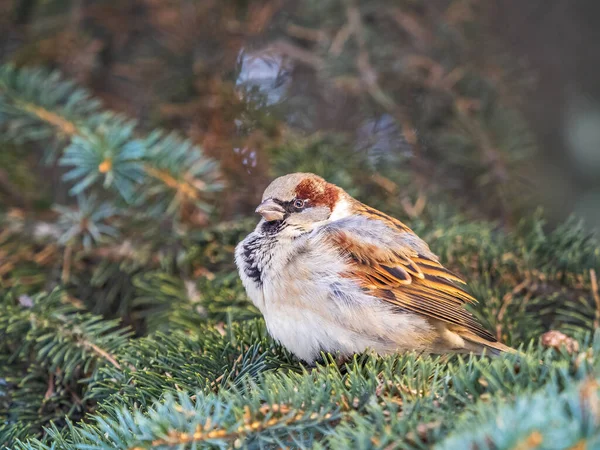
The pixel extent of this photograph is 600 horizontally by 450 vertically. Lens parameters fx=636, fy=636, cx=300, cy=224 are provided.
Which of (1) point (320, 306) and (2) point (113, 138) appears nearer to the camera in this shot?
(1) point (320, 306)

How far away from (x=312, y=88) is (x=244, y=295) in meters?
1.50

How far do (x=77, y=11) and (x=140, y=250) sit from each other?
141 centimetres

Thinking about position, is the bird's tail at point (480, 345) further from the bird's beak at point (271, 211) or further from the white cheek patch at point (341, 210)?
the bird's beak at point (271, 211)

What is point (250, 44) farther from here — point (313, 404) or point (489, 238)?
point (313, 404)

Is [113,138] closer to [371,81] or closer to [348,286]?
[348,286]

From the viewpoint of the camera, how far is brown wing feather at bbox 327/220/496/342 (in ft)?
6.43

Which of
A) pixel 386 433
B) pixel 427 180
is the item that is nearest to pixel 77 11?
pixel 427 180

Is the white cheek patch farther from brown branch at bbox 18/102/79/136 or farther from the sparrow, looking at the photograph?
brown branch at bbox 18/102/79/136

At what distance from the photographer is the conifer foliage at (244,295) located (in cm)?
105

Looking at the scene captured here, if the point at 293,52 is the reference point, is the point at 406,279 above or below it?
below

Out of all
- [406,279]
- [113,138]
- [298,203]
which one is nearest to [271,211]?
[298,203]

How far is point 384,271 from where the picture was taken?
201 centimetres

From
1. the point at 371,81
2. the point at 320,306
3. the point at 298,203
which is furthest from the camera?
the point at 371,81

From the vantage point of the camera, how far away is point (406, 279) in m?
2.00
